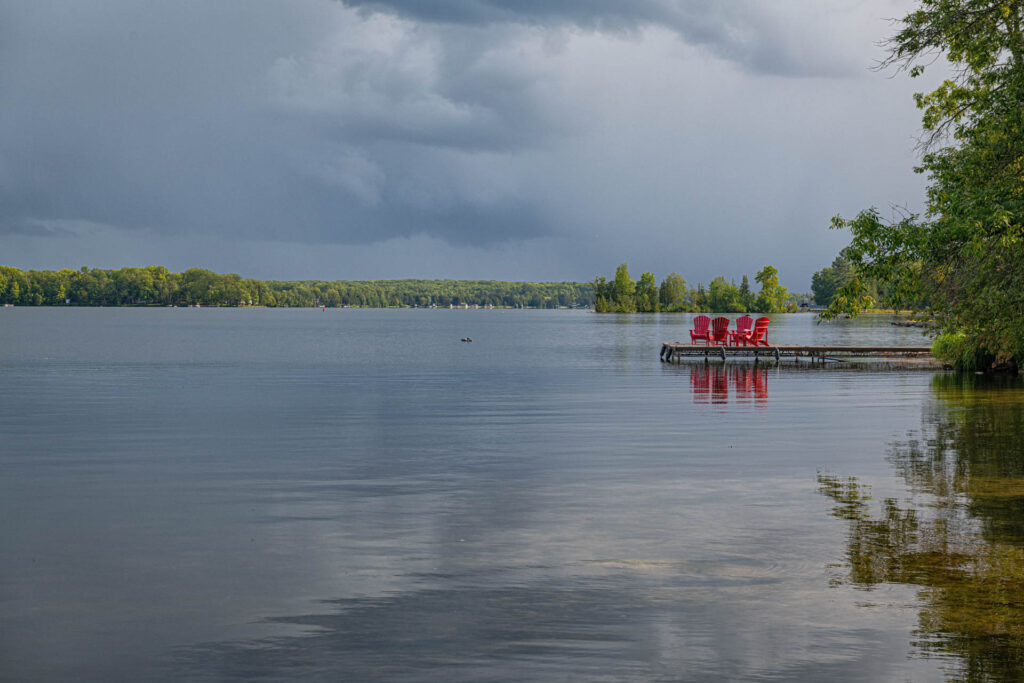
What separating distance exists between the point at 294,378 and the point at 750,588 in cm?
2998

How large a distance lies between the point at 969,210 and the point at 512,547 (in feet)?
28.9

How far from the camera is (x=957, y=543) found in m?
9.78

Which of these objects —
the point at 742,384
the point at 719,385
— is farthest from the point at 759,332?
the point at 719,385

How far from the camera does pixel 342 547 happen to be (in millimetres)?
9703

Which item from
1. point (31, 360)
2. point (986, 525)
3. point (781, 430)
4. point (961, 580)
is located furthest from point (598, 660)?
point (31, 360)

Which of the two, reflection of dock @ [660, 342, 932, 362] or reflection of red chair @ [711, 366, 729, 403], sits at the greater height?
reflection of dock @ [660, 342, 932, 362]

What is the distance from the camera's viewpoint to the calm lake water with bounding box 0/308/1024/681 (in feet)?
21.9

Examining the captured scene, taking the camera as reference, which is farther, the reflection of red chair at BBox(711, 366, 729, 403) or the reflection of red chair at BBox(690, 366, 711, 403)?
the reflection of red chair at BBox(690, 366, 711, 403)

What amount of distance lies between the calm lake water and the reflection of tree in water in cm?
4

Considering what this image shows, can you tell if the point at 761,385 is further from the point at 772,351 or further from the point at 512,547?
the point at 512,547

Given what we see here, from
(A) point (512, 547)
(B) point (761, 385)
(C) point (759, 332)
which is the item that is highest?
(C) point (759, 332)

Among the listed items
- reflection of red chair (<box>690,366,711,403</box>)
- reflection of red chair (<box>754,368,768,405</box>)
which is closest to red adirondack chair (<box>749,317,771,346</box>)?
reflection of red chair (<box>690,366,711,403</box>)

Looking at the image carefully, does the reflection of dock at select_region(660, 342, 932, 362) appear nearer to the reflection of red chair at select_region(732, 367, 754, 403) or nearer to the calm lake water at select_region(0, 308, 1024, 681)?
the reflection of red chair at select_region(732, 367, 754, 403)

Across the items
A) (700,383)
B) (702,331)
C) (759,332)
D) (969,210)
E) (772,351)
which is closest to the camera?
(969,210)
